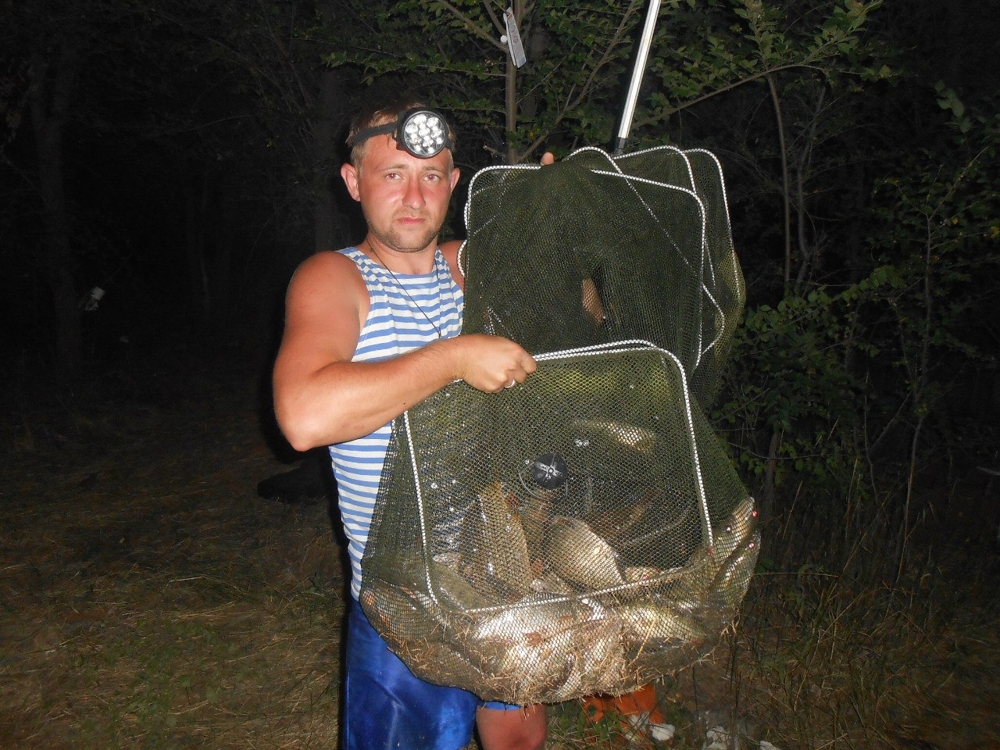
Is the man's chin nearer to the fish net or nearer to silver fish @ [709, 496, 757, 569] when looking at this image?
the fish net

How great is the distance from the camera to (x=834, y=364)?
3992 millimetres

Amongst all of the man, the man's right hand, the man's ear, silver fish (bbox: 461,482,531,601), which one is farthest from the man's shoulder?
silver fish (bbox: 461,482,531,601)

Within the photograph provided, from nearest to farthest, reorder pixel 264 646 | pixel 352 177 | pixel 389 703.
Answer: pixel 389 703, pixel 352 177, pixel 264 646

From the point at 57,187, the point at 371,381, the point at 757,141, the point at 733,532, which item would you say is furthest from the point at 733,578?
the point at 57,187

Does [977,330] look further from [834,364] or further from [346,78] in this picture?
[346,78]

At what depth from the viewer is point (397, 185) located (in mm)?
2096

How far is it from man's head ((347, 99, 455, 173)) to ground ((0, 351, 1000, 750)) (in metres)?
2.63

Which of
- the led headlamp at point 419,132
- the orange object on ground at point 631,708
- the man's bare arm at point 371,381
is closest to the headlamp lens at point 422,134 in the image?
the led headlamp at point 419,132

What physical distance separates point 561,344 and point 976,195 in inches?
128

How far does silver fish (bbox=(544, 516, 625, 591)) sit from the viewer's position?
1.50 meters

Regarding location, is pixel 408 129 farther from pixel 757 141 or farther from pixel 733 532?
pixel 757 141

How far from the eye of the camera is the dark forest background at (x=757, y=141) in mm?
3330

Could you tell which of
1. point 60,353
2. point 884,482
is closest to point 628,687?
point 884,482

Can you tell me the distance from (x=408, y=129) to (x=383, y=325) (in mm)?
545
